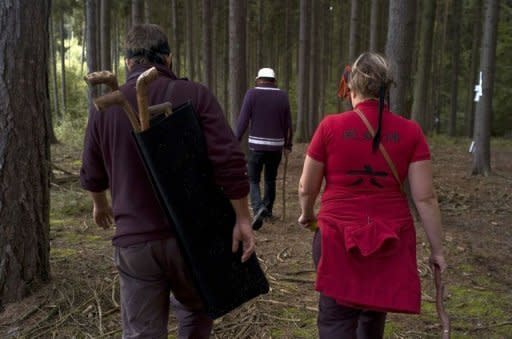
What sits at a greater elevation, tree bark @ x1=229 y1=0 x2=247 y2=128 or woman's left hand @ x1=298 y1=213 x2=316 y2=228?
tree bark @ x1=229 y1=0 x2=247 y2=128

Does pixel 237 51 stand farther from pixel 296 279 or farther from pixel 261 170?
pixel 296 279

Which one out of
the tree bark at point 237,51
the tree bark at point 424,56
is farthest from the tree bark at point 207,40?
the tree bark at point 424,56

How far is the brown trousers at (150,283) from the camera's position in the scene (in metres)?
2.33

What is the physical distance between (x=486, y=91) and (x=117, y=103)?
1071cm

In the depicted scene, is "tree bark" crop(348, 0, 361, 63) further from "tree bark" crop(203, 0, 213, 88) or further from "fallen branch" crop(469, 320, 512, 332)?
"fallen branch" crop(469, 320, 512, 332)

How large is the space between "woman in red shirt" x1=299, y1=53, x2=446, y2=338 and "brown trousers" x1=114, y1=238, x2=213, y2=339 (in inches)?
28.2

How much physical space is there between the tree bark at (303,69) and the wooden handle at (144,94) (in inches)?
587

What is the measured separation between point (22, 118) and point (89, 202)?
3.93 m

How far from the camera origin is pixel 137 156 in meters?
2.28

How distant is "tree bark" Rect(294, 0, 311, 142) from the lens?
642 inches

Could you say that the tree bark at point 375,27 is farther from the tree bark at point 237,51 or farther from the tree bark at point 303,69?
the tree bark at point 303,69

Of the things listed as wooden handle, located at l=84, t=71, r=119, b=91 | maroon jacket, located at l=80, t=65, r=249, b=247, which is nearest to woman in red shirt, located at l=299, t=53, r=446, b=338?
maroon jacket, located at l=80, t=65, r=249, b=247

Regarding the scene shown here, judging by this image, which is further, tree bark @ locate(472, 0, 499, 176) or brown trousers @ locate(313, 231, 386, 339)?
tree bark @ locate(472, 0, 499, 176)

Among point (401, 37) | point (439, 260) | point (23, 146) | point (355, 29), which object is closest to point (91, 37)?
point (355, 29)
